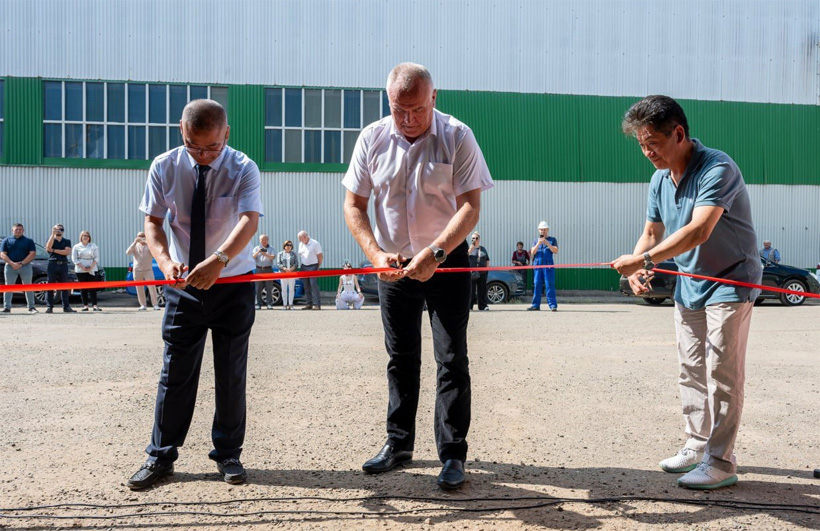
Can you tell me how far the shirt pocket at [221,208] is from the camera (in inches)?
159

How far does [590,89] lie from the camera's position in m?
26.1

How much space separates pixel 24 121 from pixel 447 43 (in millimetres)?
13307

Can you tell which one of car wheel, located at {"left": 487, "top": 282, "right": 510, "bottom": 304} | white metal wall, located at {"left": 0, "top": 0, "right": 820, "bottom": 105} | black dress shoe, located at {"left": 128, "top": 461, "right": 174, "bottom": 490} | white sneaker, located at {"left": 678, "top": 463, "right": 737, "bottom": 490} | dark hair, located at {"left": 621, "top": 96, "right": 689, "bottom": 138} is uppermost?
white metal wall, located at {"left": 0, "top": 0, "right": 820, "bottom": 105}

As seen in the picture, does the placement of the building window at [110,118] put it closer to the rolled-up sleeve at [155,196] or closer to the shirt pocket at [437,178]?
the rolled-up sleeve at [155,196]

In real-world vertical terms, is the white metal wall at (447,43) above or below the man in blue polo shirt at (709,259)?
above

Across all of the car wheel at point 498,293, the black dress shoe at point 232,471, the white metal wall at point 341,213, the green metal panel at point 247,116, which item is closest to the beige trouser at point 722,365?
the black dress shoe at point 232,471

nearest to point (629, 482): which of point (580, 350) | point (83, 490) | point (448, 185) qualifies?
point (448, 185)

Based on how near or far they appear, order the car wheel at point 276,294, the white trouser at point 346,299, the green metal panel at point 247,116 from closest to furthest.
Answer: the white trouser at point 346,299
the car wheel at point 276,294
the green metal panel at point 247,116

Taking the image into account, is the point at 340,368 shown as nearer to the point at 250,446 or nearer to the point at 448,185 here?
the point at 250,446

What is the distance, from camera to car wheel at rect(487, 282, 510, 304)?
65.2ft

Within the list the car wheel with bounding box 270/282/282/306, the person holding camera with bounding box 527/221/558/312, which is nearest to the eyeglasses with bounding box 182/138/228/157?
the person holding camera with bounding box 527/221/558/312

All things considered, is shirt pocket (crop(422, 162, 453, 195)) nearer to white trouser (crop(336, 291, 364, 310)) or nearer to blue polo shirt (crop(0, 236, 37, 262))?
white trouser (crop(336, 291, 364, 310))

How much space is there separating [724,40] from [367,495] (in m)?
26.9

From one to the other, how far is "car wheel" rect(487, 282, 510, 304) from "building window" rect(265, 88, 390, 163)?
7542mm
